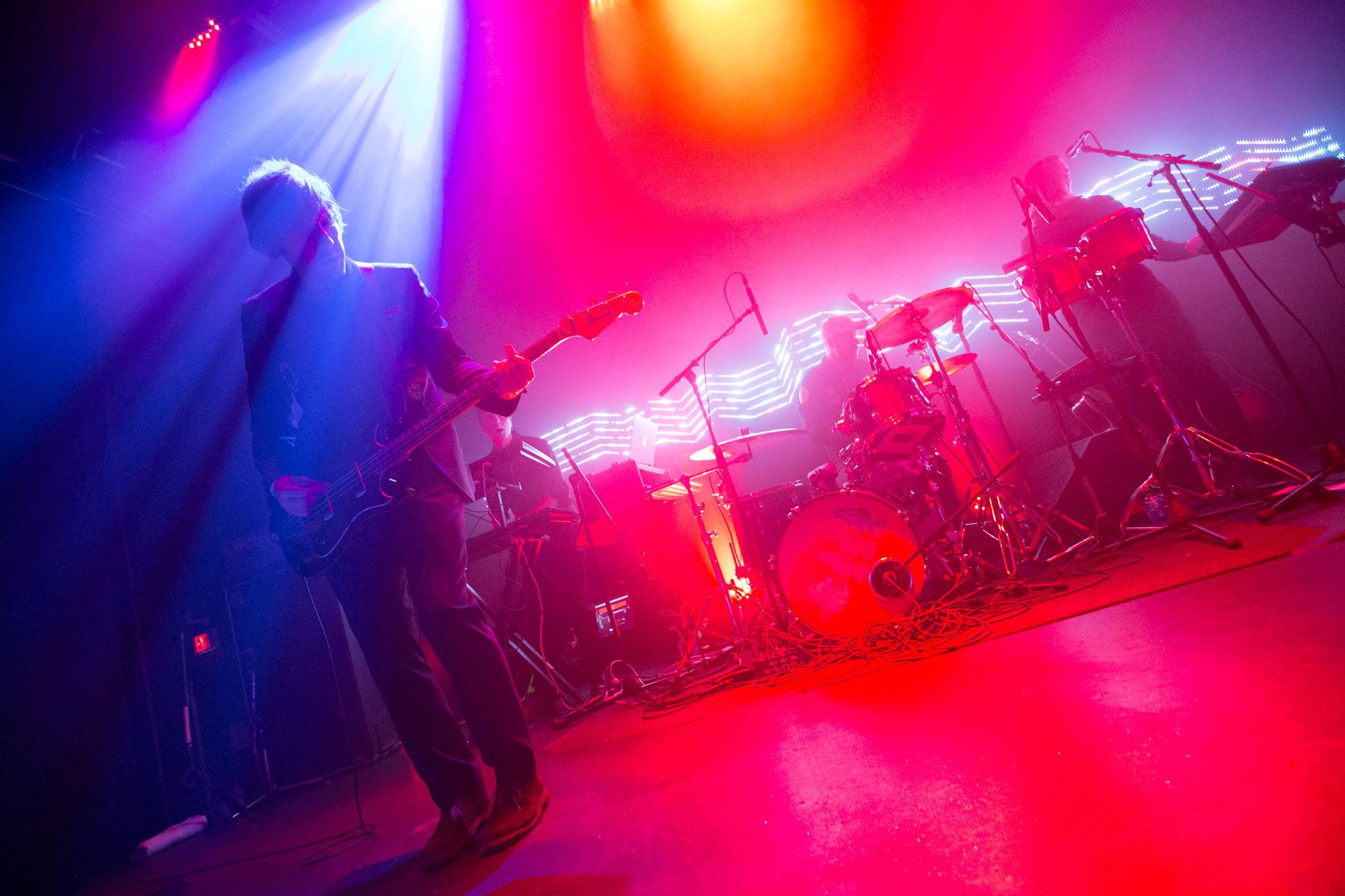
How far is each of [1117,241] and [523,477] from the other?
4.62m

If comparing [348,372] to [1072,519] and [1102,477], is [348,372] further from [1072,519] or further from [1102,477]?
[1102,477]

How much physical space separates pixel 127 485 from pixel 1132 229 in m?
7.12

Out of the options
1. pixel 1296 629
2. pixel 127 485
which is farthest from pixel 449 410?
pixel 127 485

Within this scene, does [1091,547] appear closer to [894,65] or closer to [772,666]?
[772,666]

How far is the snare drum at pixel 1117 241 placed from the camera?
3160mm

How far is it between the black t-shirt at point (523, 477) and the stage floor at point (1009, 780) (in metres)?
2.55

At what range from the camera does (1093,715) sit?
129 centimetres

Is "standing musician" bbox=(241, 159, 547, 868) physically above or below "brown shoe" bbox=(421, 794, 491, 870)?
above

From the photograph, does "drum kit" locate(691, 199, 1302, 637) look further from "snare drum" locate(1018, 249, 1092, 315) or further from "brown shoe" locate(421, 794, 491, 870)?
"brown shoe" locate(421, 794, 491, 870)

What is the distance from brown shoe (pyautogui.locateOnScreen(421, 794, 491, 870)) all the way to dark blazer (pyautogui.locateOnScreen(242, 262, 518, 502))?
0.99m

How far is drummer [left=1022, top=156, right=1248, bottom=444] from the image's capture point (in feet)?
12.5

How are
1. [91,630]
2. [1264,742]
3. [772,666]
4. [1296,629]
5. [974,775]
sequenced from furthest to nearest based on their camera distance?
[91,630]
[772,666]
[1296,629]
[974,775]
[1264,742]

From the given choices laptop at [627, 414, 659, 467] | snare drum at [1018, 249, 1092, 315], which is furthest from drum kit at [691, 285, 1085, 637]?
laptop at [627, 414, 659, 467]

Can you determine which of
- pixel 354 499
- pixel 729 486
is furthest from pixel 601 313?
pixel 729 486
